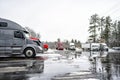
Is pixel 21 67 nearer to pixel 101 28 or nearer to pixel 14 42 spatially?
pixel 14 42

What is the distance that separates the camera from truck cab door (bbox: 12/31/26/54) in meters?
14.2

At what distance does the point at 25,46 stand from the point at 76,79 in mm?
8603

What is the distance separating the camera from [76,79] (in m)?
6.57

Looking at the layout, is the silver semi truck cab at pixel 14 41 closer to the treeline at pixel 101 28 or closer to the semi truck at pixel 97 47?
the semi truck at pixel 97 47

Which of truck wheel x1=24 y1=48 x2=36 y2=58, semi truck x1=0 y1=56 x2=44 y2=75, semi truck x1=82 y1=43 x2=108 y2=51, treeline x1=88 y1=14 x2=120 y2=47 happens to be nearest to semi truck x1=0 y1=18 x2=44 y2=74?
truck wheel x1=24 y1=48 x2=36 y2=58

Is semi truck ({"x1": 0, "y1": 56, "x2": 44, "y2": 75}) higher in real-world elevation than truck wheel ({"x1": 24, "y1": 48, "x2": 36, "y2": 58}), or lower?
lower

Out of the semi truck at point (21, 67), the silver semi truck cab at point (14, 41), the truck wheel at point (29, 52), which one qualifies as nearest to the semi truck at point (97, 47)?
the truck wheel at point (29, 52)

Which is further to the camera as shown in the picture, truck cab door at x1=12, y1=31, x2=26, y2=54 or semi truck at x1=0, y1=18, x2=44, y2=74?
truck cab door at x1=12, y1=31, x2=26, y2=54

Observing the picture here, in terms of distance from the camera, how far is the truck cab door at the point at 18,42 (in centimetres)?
1416

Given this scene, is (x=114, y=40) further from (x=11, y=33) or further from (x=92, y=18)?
(x=11, y=33)

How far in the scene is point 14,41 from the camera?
46.3 ft

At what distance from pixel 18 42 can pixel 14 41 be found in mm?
318

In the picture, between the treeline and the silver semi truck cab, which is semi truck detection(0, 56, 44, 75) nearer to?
the silver semi truck cab

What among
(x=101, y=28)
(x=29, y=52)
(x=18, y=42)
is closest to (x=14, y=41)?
(x=18, y=42)
